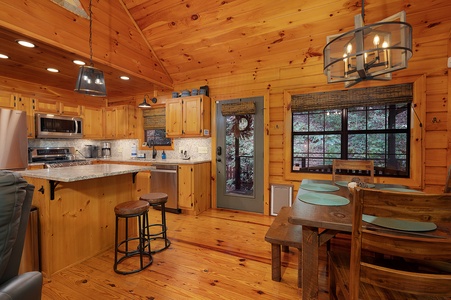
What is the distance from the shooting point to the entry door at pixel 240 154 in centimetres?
381

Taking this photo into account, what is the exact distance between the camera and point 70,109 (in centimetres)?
450

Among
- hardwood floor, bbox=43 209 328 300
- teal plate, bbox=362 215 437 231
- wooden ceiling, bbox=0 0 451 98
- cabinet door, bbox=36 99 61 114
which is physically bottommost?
hardwood floor, bbox=43 209 328 300

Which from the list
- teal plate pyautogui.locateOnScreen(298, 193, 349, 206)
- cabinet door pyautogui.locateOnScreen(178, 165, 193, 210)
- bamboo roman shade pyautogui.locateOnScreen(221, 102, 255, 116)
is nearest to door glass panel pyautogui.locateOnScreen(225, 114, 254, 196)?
bamboo roman shade pyautogui.locateOnScreen(221, 102, 255, 116)

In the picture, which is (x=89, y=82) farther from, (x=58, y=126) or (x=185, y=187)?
(x=58, y=126)

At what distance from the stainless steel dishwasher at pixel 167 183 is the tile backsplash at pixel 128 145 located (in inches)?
29.1

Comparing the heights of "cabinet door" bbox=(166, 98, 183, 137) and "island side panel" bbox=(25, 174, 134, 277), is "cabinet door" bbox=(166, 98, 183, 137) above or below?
above

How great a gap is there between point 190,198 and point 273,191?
4.89ft

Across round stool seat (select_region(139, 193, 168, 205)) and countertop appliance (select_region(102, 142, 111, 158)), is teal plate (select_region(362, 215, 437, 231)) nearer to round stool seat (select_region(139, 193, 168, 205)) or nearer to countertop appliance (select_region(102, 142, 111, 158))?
round stool seat (select_region(139, 193, 168, 205))

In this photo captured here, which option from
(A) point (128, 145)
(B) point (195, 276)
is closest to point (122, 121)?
(A) point (128, 145)

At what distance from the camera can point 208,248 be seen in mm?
2531

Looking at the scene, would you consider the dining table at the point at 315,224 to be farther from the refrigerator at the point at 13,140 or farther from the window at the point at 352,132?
the refrigerator at the point at 13,140

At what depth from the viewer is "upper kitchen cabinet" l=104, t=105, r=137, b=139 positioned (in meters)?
5.00

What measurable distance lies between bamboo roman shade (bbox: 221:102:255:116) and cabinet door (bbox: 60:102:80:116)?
3.30m

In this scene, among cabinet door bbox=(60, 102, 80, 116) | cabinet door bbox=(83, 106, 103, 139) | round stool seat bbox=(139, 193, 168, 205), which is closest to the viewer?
round stool seat bbox=(139, 193, 168, 205)
